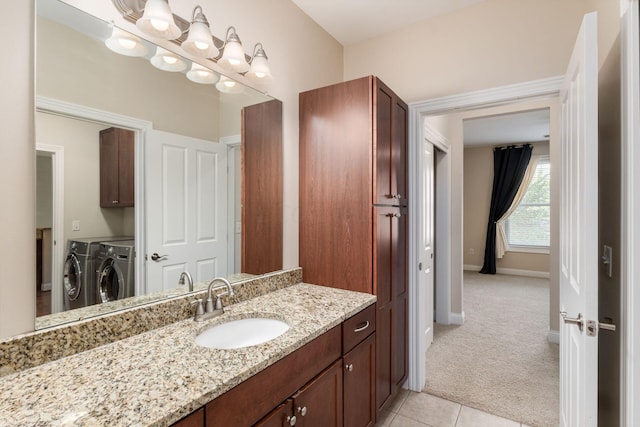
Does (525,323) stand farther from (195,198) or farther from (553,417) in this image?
(195,198)

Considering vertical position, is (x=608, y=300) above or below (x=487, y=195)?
below

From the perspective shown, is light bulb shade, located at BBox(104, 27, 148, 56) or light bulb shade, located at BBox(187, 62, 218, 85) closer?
light bulb shade, located at BBox(104, 27, 148, 56)

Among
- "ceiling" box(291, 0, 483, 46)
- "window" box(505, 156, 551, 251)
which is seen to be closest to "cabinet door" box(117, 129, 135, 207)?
"ceiling" box(291, 0, 483, 46)

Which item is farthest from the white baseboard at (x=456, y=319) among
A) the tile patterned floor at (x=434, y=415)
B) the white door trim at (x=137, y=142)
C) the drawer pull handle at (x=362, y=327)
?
the white door trim at (x=137, y=142)

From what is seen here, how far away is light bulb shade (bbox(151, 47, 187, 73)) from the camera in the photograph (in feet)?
4.48

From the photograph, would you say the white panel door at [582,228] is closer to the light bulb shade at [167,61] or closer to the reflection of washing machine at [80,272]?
the light bulb shade at [167,61]

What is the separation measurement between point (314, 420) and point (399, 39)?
2.48m

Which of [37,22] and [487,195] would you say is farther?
[487,195]

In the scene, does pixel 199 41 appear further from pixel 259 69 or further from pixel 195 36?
pixel 259 69

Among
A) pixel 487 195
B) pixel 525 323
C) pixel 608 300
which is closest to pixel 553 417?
pixel 608 300

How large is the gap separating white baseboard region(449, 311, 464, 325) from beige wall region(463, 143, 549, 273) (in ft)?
11.4

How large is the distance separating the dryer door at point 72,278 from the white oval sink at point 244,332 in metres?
0.49

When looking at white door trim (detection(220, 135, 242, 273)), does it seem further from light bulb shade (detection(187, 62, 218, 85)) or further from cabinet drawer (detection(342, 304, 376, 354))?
cabinet drawer (detection(342, 304, 376, 354))

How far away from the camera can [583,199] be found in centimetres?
115
